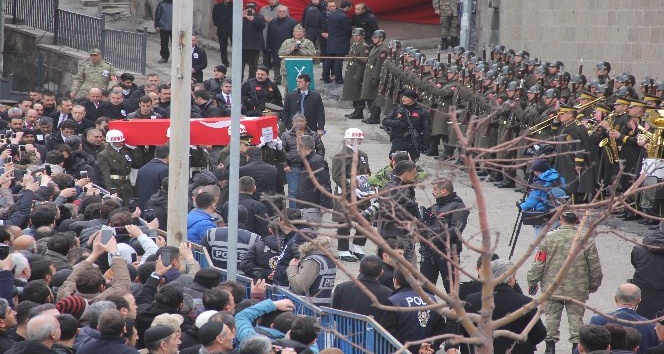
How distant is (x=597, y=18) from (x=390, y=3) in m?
6.64

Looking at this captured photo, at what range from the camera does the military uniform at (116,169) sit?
52.7 feet

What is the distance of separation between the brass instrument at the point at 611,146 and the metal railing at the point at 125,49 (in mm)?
9555

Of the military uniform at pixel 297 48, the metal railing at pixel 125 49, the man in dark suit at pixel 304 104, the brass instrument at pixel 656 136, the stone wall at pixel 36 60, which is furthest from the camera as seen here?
the stone wall at pixel 36 60

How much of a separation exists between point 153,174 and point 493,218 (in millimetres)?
5378

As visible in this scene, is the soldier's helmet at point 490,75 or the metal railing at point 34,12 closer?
the soldier's helmet at point 490,75

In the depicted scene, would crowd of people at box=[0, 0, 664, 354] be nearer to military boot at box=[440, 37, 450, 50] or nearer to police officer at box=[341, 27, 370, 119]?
police officer at box=[341, 27, 370, 119]

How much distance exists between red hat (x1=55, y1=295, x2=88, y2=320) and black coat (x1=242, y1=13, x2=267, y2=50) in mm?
17329

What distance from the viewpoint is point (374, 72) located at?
24203 mm

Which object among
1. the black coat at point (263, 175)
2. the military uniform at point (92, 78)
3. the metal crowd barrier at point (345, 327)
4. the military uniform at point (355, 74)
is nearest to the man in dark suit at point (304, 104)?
the military uniform at point (92, 78)

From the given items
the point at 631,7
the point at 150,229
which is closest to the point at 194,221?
the point at 150,229

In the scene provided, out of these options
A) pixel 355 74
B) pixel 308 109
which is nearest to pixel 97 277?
pixel 308 109

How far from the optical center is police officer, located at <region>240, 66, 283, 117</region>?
2108cm

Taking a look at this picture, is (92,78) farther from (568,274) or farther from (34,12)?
(568,274)

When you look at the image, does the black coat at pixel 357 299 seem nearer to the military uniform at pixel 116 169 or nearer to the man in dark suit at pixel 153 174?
the man in dark suit at pixel 153 174
